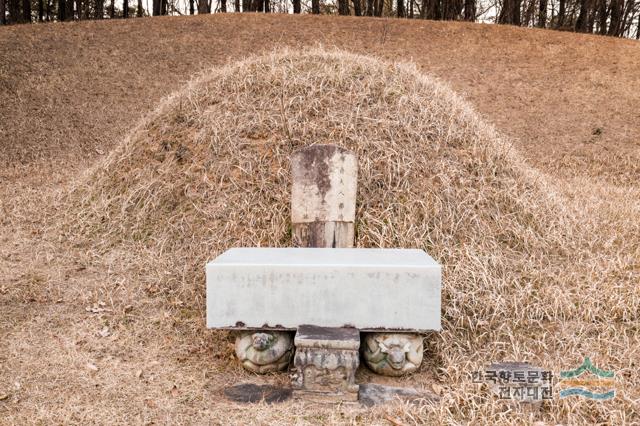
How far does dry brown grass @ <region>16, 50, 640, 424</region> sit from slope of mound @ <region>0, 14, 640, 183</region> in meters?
3.28

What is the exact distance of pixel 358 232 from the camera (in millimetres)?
4270

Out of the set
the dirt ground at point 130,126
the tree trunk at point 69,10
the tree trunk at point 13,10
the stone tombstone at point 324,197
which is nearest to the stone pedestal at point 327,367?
the dirt ground at point 130,126

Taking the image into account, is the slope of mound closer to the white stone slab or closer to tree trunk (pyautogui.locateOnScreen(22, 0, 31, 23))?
the white stone slab

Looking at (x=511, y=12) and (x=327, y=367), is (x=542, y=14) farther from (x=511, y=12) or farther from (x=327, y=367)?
(x=327, y=367)

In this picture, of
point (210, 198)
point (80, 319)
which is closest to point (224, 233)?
point (210, 198)

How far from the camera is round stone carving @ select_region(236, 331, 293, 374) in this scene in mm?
3012

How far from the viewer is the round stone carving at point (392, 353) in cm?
298

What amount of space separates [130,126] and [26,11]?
12.3 metres

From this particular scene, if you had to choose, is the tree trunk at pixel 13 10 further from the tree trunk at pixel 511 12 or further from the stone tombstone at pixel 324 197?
the stone tombstone at pixel 324 197

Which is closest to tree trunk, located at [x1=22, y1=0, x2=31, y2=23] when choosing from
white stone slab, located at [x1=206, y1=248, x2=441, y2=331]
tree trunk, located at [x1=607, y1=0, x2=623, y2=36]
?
white stone slab, located at [x1=206, y1=248, x2=441, y2=331]

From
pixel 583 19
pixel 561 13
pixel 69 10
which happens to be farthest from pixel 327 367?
pixel 69 10

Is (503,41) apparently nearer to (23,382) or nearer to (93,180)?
(93,180)

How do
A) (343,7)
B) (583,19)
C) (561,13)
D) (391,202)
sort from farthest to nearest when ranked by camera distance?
(343,7) → (561,13) → (583,19) → (391,202)

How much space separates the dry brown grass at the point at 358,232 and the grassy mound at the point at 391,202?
0.05 ft
